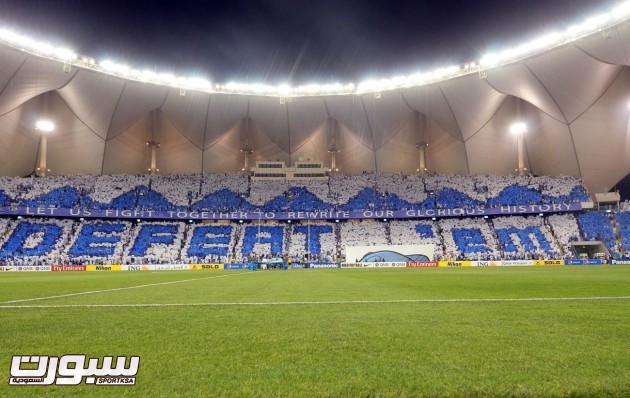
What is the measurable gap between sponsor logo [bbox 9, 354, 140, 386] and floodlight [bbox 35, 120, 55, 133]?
61484 millimetres

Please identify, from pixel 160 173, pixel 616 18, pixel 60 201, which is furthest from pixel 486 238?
pixel 60 201

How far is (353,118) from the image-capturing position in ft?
212

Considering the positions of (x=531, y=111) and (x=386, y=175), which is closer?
(x=531, y=111)

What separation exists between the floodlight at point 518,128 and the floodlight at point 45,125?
6484 cm

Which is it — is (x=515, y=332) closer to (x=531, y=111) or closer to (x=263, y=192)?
(x=263, y=192)

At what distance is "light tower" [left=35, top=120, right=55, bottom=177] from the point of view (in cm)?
5431

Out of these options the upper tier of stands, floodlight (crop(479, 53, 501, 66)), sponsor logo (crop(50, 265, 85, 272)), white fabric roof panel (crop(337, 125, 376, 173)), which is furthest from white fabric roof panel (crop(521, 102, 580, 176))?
sponsor logo (crop(50, 265, 85, 272))

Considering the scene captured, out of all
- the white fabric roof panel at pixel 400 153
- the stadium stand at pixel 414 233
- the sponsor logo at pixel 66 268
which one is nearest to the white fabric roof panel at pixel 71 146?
the sponsor logo at pixel 66 268

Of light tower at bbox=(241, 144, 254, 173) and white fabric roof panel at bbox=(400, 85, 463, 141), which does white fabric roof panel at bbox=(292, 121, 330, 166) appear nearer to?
light tower at bbox=(241, 144, 254, 173)

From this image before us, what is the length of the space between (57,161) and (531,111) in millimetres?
68099

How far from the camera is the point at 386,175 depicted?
65188 mm

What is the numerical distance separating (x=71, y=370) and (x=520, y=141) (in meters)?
66.7

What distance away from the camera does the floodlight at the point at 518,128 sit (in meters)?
58.8

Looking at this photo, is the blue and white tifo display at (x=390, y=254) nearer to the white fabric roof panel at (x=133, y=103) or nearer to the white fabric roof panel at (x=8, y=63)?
the white fabric roof panel at (x=133, y=103)
